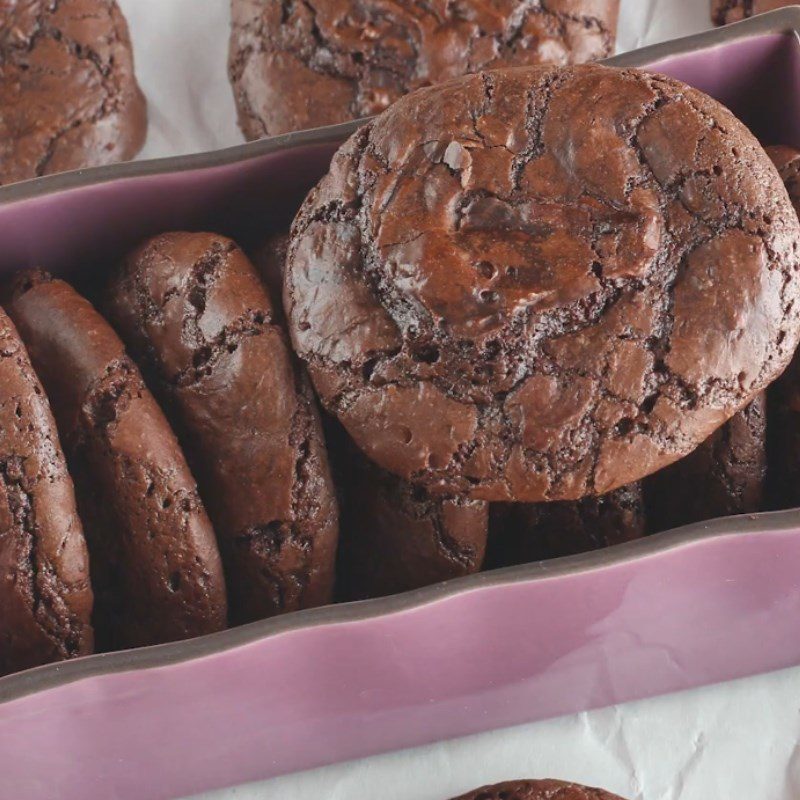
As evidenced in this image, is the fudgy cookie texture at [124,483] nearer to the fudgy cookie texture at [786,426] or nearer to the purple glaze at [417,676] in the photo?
the purple glaze at [417,676]

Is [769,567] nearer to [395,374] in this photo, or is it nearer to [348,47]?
[395,374]

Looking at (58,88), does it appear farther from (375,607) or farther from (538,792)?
(538,792)

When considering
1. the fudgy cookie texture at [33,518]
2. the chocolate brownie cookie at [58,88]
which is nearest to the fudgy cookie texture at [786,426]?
the fudgy cookie texture at [33,518]

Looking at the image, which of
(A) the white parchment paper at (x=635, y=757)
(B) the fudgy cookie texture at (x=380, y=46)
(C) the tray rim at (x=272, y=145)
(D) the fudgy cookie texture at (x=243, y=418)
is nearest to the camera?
(D) the fudgy cookie texture at (x=243, y=418)

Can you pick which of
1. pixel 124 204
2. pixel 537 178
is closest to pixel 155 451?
pixel 124 204

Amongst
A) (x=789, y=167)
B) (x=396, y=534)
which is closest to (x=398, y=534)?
(x=396, y=534)

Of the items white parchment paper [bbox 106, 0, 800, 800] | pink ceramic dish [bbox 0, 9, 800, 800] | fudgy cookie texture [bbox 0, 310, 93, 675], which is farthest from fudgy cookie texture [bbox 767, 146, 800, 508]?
fudgy cookie texture [bbox 0, 310, 93, 675]
